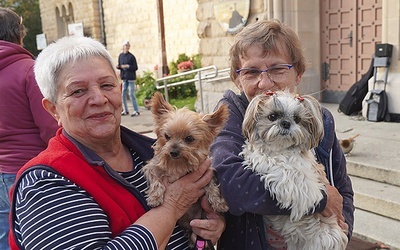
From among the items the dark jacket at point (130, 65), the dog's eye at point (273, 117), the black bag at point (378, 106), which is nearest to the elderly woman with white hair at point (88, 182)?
the dog's eye at point (273, 117)

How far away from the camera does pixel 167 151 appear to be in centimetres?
199

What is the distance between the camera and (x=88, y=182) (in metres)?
1.78

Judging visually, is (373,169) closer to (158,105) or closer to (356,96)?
(356,96)

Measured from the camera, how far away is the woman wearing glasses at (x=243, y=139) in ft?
6.59

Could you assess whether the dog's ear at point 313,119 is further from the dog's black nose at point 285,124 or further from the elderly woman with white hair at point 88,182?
the elderly woman with white hair at point 88,182

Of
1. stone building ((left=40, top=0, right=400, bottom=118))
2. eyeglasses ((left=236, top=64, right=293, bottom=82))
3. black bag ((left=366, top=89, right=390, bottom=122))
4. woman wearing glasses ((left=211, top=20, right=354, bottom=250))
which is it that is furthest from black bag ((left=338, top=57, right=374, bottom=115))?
eyeglasses ((left=236, top=64, right=293, bottom=82))

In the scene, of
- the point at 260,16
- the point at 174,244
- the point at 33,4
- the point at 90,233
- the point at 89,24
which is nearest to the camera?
the point at 90,233

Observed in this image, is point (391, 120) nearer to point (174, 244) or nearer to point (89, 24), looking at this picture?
→ point (174, 244)

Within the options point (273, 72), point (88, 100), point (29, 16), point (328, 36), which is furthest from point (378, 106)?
point (29, 16)

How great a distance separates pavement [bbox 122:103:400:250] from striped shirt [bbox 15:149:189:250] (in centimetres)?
251

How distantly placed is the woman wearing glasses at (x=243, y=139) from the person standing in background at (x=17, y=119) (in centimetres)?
158

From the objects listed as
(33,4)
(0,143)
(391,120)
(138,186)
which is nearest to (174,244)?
(138,186)

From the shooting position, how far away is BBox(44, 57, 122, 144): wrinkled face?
1.90 meters

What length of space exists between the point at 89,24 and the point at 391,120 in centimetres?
1898
